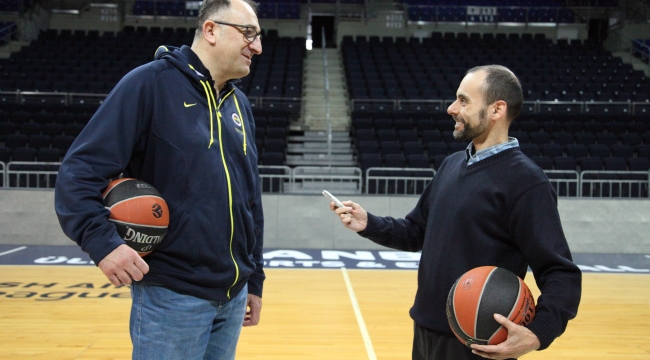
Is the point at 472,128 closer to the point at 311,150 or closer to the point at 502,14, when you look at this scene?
the point at 311,150

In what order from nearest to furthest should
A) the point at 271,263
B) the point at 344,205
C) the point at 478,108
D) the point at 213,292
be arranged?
the point at 213,292, the point at 478,108, the point at 344,205, the point at 271,263

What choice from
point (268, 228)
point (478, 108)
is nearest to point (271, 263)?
point (268, 228)

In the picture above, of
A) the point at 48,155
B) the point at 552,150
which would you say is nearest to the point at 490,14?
the point at 552,150

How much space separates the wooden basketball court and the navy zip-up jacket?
7.75 ft

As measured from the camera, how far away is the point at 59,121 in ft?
38.1

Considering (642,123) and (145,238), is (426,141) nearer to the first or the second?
(642,123)

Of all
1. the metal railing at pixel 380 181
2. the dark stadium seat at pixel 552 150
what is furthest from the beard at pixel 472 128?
the dark stadium seat at pixel 552 150

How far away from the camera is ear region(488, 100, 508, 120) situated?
2.00 meters

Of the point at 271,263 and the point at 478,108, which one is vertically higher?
the point at 478,108

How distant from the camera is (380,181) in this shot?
982cm

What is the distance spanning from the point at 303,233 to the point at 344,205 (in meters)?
7.04

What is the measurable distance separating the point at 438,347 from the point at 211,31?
135 centimetres

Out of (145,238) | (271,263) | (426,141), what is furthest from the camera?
(426,141)

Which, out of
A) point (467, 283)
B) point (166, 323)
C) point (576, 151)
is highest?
point (467, 283)
